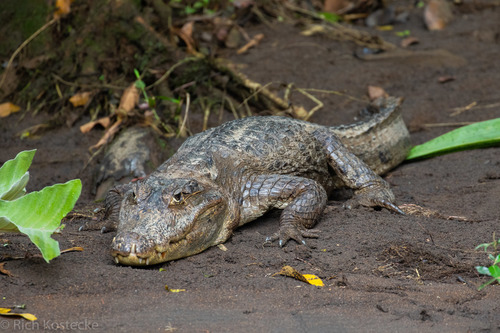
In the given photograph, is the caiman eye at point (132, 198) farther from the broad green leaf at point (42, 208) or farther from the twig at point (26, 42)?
the twig at point (26, 42)

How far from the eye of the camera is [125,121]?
688 cm

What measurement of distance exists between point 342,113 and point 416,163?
132 centimetres

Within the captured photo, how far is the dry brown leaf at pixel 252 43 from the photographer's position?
8230 mm

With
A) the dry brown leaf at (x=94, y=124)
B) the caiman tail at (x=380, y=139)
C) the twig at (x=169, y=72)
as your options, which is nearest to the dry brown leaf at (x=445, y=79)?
the caiman tail at (x=380, y=139)

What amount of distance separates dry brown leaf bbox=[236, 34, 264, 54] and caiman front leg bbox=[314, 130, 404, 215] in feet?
9.67

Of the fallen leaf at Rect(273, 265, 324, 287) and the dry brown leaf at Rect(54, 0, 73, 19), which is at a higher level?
the dry brown leaf at Rect(54, 0, 73, 19)

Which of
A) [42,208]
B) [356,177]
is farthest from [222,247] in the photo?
[356,177]

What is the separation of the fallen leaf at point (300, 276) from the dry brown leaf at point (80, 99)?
453cm

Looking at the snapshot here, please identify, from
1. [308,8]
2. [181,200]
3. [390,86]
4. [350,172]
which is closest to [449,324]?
[181,200]

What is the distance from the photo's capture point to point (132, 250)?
11.9ft

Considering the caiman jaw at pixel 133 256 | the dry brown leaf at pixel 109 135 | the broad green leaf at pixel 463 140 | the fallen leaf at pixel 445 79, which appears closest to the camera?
the caiman jaw at pixel 133 256

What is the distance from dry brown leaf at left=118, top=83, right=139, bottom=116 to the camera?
273 inches

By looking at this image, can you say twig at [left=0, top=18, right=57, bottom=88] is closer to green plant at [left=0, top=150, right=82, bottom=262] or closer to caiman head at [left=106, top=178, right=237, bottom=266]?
caiman head at [left=106, top=178, right=237, bottom=266]

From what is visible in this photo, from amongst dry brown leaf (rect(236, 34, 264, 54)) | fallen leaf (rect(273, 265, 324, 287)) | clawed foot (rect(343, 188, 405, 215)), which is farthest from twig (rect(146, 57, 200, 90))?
fallen leaf (rect(273, 265, 324, 287))
